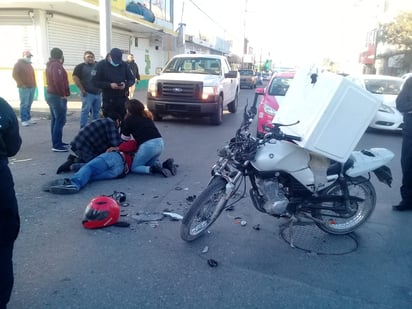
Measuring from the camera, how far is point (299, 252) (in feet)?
12.7

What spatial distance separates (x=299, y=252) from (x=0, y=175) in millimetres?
2852

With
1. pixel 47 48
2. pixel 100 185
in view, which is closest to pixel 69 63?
pixel 47 48

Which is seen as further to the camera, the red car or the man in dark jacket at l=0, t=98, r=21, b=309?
the red car

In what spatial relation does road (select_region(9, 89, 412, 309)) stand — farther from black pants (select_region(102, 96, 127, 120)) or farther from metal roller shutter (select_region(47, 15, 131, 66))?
metal roller shutter (select_region(47, 15, 131, 66))

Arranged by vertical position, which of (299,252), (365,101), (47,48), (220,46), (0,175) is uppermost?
(220,46)

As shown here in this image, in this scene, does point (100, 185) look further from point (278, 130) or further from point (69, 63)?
point (69, 63)

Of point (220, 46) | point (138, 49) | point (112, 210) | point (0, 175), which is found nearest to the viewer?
point (0, 175)

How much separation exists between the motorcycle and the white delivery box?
180 millimetres

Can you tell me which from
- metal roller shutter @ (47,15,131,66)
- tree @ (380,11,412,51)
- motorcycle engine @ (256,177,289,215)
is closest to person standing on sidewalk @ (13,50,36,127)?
metal roller shutter @ (47,15,131,66)

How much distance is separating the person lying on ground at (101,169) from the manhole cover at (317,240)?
2937 millimetres

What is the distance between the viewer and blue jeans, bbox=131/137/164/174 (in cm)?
624

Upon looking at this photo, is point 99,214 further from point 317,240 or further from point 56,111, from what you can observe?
point 56,111

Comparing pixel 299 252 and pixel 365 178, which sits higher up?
pixel 365 178

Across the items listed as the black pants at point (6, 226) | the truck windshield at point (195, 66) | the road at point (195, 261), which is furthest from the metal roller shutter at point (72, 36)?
the black pants at point (6, 226)
